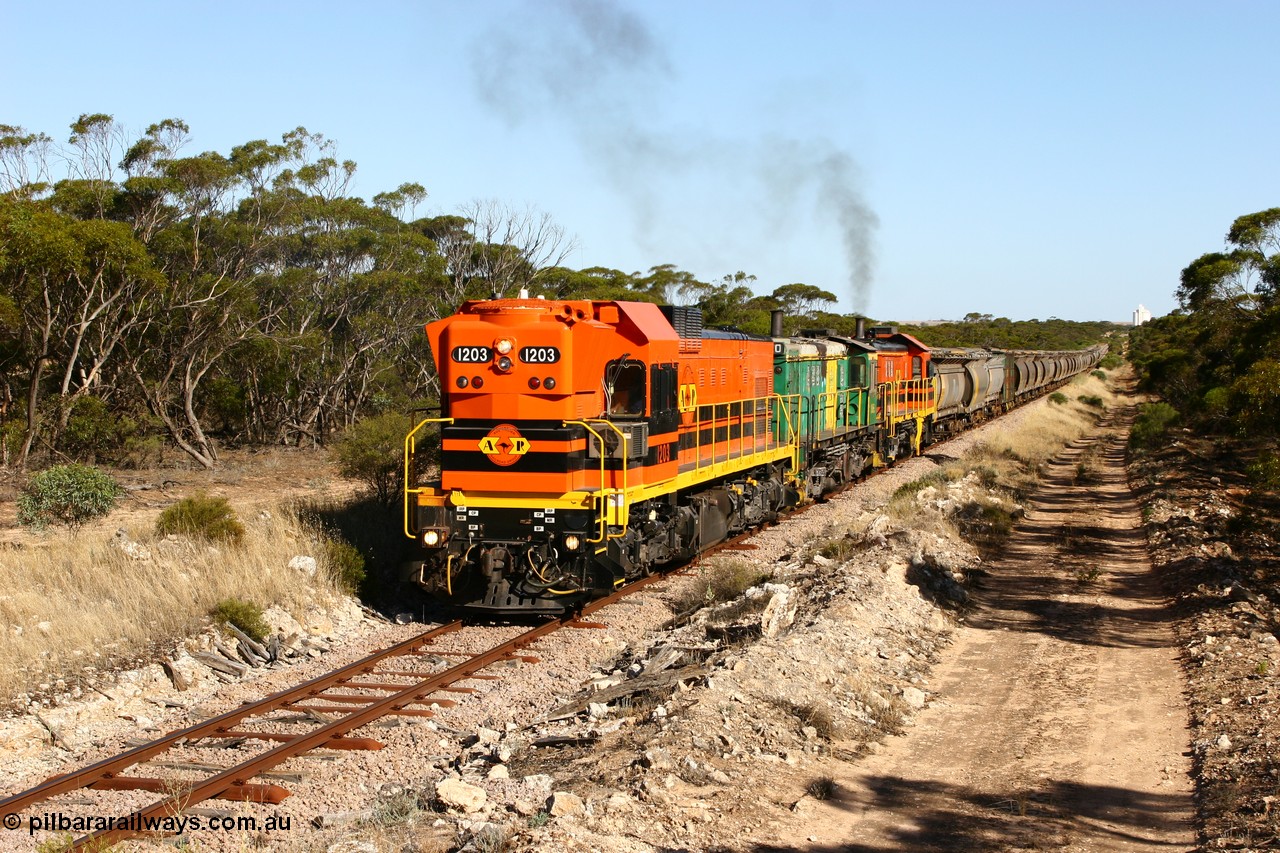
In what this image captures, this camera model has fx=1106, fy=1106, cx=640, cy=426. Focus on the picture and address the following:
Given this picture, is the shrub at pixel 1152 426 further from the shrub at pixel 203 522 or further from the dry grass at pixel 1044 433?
the shrub at pixel 203 522

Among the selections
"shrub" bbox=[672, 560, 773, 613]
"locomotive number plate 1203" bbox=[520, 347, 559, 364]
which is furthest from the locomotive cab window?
"shrub" bbox=[672, 560, 773, 613]

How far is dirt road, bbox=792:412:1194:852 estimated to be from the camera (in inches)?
273

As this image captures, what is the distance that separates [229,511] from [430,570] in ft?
17.2

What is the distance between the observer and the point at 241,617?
12039 millimetres

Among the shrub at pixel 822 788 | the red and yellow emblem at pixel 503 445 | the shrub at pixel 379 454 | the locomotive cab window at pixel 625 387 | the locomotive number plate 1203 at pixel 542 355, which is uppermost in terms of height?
the locomotive number plate 1203 at pixel 542 355

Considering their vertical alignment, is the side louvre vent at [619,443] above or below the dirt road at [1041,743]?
above

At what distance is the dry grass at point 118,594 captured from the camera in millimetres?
10773

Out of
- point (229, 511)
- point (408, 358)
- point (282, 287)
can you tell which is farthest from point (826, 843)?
point (408, 358)

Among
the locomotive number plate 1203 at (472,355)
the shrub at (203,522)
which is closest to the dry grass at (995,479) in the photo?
the locomotive number plate 1203 at (472,355)

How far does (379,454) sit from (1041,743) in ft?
41.4

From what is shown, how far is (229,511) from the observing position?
16.4 meters

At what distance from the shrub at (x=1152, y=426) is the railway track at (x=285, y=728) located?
29777 millimetres

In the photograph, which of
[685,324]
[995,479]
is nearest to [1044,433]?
[995,479]

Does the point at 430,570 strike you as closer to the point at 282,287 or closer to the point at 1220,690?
the point at 1220,690
